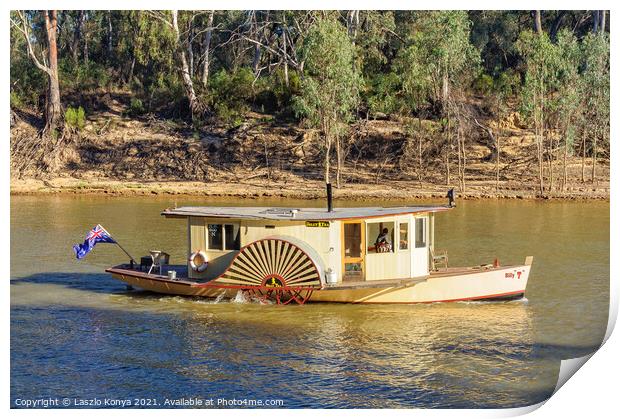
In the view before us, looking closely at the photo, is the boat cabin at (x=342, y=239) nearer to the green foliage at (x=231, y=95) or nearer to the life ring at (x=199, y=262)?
the life ring at (x=199, y=262)

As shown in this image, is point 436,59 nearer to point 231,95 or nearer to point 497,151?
point 497,151

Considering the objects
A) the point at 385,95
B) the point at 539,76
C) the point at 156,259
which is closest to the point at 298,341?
the point at 156,259

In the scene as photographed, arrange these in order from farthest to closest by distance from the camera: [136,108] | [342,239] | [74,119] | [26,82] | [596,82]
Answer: [26,82], [136,108], [74,119], [596,82], [342,239]

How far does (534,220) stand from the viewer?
33.6 metres

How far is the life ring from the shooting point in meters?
21.6

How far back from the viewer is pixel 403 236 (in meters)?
21.1

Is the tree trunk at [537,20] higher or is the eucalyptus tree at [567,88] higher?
the tree trunk at [537,20]

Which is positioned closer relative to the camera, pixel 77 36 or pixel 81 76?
pixel 81 76

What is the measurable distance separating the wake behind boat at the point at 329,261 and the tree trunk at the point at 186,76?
2565 cm

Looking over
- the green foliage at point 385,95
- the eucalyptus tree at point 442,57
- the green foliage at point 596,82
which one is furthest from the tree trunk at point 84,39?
the green foliage at point 596,82

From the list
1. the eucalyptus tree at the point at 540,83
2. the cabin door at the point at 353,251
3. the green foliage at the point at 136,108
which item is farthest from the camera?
the green foliage at the point at 136,108

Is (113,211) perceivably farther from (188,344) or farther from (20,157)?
(188,344)

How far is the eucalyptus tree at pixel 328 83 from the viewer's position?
130ft

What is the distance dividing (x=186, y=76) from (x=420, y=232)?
29102 mm
